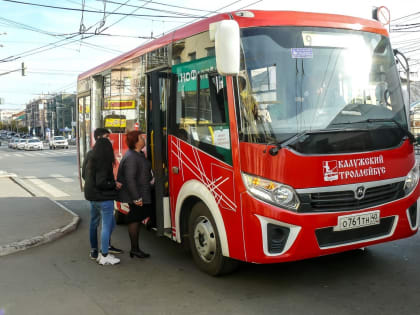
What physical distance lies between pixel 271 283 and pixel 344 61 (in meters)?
2.41

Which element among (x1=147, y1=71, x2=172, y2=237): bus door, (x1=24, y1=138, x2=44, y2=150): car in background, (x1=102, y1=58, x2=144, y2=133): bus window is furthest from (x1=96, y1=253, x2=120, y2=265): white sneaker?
(x1=24, y1=138, x2=44, y2=150): car in background

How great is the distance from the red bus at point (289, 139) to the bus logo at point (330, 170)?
0.01 m

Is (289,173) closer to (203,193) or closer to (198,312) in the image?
(203,193)

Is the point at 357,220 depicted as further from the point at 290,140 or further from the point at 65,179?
the point at 65,179


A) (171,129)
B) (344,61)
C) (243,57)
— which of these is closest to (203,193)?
(171,129)

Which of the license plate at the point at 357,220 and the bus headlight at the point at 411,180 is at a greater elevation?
the bus headlight at the point at 411,180

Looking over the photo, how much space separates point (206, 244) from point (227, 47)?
2.13 metres

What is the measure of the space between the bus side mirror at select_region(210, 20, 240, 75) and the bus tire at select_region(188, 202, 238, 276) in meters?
1.58

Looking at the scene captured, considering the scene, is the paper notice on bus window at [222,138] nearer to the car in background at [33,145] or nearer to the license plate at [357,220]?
the license plate at [357,220]

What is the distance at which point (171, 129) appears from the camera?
5660 millimetres

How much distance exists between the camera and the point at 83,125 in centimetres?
963

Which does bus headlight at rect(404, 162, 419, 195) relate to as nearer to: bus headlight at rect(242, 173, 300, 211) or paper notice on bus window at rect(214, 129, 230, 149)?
bus headlight at rect(242, 173, 300, 211)

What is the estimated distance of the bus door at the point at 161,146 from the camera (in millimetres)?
5801

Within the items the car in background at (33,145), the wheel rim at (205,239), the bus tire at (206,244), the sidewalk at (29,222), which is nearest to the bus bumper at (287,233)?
the bus tire at (206,244)
